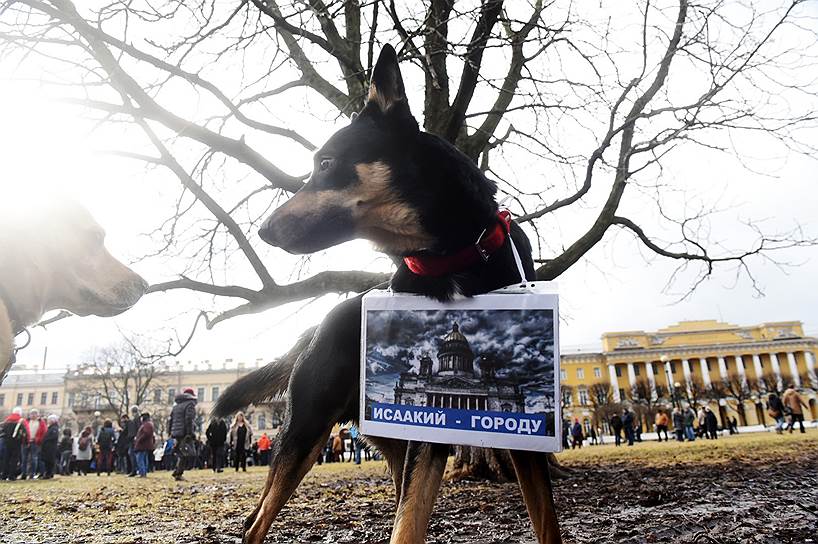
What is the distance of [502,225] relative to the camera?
237cm

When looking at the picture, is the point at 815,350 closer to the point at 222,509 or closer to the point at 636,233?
the point at 636,233

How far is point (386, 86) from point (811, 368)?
101 metres

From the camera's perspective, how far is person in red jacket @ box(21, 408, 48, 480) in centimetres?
1476

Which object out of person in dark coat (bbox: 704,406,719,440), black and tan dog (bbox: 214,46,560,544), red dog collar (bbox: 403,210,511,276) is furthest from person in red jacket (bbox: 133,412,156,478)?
person in dark coat (bbox: 704,406,719,440)

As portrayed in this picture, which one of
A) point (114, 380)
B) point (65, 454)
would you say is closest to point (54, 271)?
point (65, 454)

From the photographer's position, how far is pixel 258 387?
3.43m

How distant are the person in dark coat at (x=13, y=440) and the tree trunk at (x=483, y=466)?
12986 mm

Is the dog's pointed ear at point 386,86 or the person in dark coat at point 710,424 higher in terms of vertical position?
the dog's pointed ear at point 386,86

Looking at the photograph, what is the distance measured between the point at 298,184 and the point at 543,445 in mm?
7020

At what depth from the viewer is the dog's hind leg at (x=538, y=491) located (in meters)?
2.22

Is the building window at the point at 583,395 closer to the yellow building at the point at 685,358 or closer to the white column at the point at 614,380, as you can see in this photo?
the yellow building at the point at 685,358

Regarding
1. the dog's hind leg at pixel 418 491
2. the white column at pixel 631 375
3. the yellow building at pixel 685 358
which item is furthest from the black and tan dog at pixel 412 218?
the white column at pixel 631 375

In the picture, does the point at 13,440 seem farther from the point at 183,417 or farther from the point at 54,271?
the point at 54,271

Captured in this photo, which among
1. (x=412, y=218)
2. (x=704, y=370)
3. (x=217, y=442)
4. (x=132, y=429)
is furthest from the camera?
(x=704, y=370)
